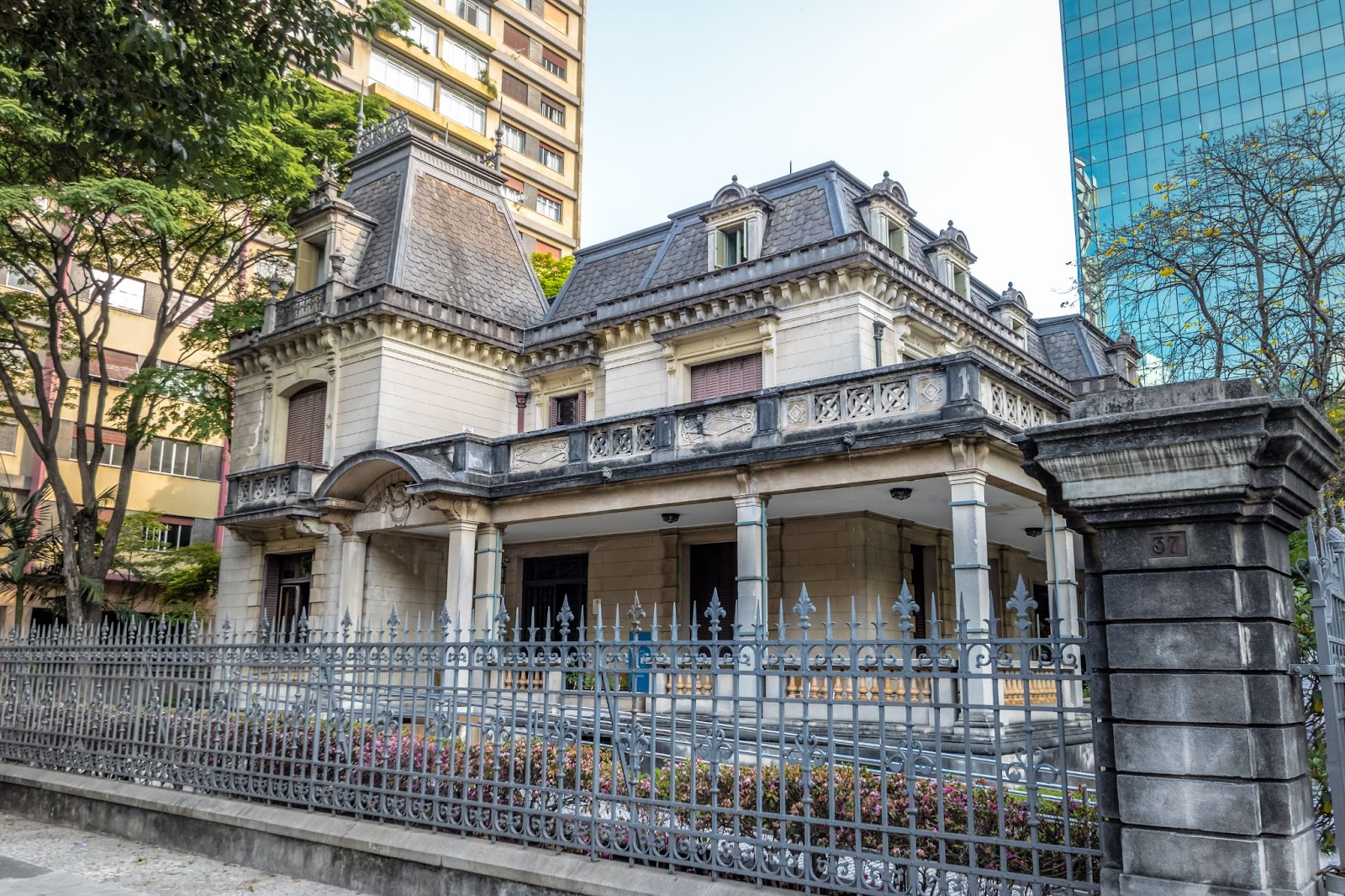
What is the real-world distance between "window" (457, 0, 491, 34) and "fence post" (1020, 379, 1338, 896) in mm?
44743

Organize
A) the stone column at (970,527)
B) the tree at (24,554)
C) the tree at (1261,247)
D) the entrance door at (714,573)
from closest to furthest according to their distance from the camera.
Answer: the tree at (1261,247) < the stone column at (970,527) < the entrance door at (714,573) < the tree at (24,554)

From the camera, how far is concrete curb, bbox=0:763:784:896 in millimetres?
5984

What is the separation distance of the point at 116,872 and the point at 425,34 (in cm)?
4020

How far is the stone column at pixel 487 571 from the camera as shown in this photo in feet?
57.1

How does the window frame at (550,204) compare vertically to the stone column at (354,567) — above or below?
above

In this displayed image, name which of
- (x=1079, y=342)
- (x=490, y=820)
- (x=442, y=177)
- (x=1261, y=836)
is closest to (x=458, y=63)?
(x=442, y=177)

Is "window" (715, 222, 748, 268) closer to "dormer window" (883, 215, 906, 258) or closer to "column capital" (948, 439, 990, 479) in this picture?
"dormer window" (883, 215, 906, 258)

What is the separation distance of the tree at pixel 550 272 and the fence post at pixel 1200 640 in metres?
29.7

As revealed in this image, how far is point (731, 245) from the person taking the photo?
67.1ft

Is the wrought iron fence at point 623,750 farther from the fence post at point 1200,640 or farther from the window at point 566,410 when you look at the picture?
the window at point 566,410

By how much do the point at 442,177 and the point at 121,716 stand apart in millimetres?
17398

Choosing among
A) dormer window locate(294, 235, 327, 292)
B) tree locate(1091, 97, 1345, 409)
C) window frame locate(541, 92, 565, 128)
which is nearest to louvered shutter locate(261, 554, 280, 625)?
dormer window locate(294, 235, 327, 292)

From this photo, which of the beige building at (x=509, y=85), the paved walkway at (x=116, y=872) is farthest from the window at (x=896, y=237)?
the beige building at (x=509, y=85)

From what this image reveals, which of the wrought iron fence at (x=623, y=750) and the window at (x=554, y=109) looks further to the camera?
the window at (x=554, y=109)
